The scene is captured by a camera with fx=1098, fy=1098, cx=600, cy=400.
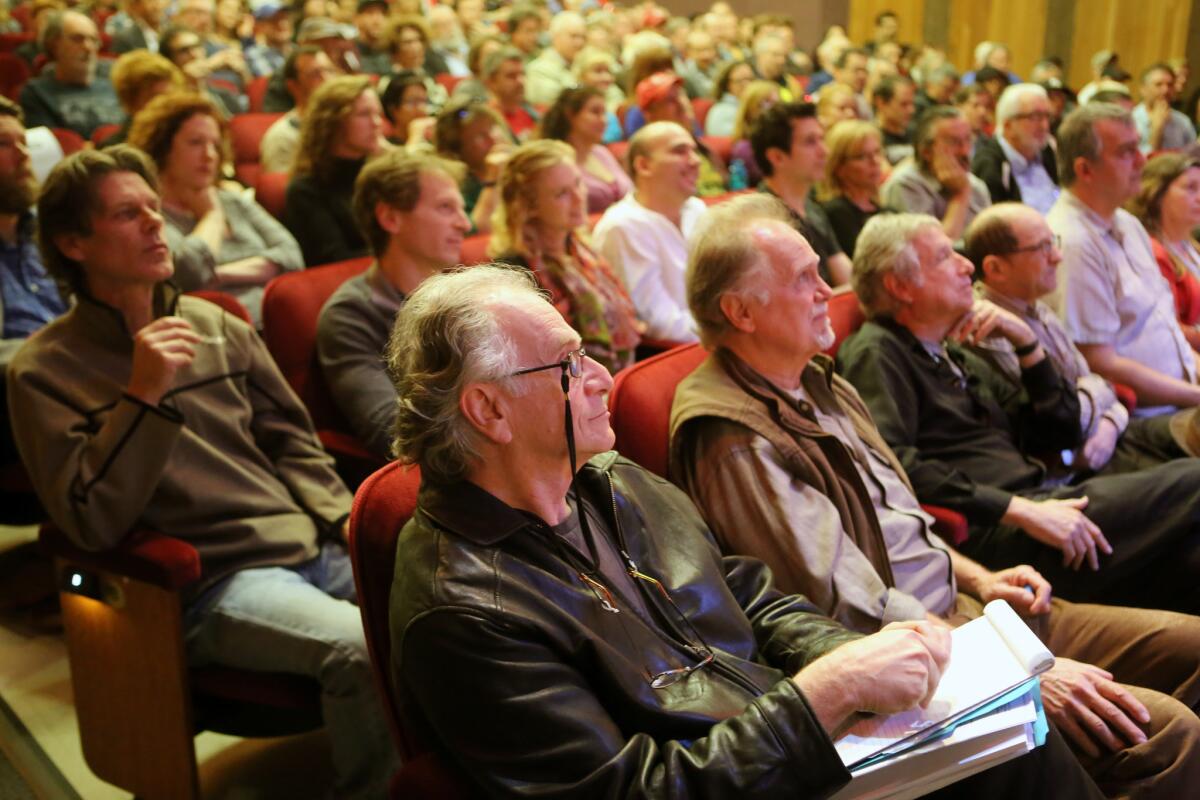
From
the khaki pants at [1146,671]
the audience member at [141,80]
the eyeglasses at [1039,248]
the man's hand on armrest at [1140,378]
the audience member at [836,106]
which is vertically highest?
the audience member at [141,80]

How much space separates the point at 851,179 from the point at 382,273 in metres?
1.98

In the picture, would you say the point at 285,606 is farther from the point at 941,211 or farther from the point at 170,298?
the point at 941,211

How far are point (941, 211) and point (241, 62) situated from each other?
12.3 ft

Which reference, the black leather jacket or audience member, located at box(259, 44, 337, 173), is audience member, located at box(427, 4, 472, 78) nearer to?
audience member, located at box(259, 44, 337, 173)

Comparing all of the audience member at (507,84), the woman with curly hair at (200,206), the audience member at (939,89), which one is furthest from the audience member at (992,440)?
the audience member at (939,89)

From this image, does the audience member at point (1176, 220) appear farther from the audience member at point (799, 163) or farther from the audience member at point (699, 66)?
the audience member at point (699, 66)

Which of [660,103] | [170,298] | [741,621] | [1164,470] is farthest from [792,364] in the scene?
[660,103]

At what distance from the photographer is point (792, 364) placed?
5.53 feet

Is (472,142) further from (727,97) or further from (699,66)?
(699,66)

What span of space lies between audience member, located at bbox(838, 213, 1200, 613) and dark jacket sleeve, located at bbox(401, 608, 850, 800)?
3.03 ft

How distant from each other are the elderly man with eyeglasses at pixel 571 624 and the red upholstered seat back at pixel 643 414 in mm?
247

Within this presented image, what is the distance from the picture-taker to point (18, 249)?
256cm

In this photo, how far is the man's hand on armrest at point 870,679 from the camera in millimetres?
1130

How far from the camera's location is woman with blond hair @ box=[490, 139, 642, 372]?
2.56m
